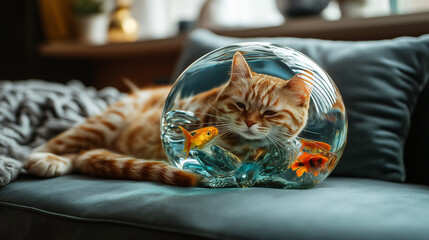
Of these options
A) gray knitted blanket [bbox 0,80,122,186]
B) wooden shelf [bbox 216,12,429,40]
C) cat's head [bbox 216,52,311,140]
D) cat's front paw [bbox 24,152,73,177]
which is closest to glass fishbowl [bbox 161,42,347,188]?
cat's head [bbox 216,52,311,140]

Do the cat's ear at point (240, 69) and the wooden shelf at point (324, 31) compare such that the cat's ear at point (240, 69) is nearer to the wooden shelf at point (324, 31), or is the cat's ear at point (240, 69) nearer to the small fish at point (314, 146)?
the small fish at point (314, 146)

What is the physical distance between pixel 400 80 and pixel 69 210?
958mm

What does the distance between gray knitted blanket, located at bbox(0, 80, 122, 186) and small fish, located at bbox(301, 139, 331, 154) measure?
0.92m

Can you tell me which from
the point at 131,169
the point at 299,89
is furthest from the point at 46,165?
the point at 299,89

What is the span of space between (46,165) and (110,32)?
180 centimetres

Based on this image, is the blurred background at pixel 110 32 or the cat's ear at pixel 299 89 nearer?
the cat's ear at pixel 299 89

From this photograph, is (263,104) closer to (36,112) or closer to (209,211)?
(209,211)

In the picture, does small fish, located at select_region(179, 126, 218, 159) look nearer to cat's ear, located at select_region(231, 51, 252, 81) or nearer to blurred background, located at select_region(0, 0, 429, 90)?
cat's ear, located at select_region(231, 51, 252, 81)

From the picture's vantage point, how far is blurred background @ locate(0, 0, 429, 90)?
2.54 metres

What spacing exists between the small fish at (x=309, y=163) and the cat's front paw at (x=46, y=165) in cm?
69

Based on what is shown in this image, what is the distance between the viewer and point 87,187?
1.05 metres

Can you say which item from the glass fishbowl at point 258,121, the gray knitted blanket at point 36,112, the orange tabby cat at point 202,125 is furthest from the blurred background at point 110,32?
the glass fishbowl at point 258,121

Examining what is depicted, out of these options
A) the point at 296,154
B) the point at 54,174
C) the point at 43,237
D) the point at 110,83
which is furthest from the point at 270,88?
the point at 110,83

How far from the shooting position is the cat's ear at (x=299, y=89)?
901mm
